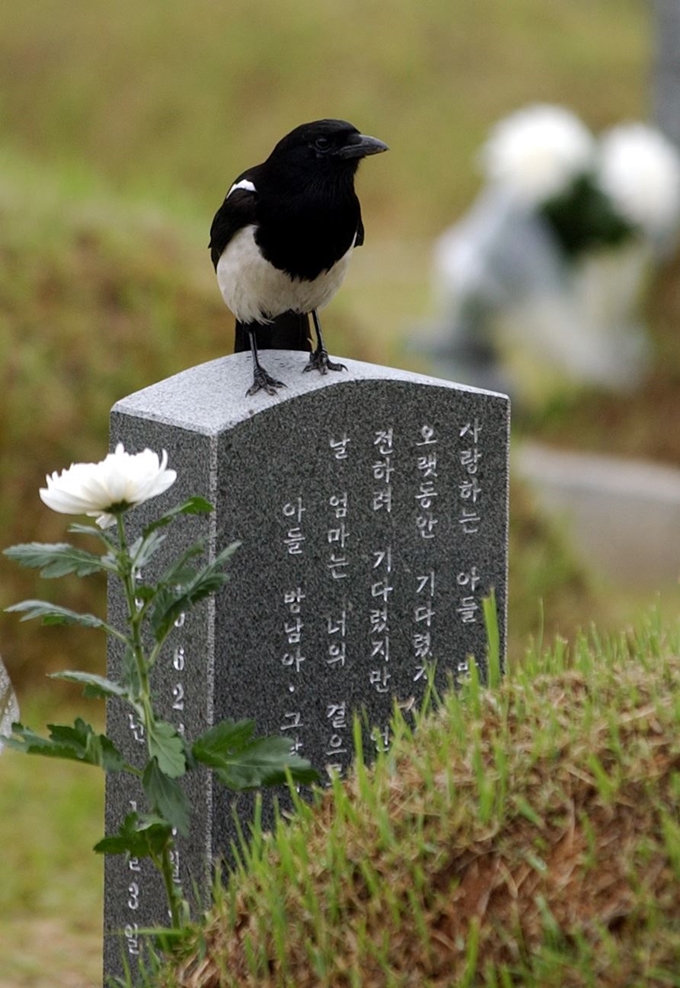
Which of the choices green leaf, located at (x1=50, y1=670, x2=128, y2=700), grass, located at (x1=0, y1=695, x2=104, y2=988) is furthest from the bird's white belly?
grass, located at (x1=0, y1=695, x2=104, y2=988)

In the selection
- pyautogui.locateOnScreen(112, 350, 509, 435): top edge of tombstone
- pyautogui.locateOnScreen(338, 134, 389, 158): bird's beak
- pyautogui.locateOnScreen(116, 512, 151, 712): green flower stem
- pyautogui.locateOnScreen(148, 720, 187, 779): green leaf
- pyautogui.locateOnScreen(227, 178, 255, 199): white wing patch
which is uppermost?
pyautogui.locateOnScreen(338, 134, 389, 158): bird's beak

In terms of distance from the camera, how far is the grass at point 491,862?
7.69 feet

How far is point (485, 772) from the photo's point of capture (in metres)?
2.65

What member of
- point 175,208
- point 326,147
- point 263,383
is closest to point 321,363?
point 263,383

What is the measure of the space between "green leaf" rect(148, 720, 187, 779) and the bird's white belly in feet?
3.94

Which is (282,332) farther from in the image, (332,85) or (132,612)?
(332,85)

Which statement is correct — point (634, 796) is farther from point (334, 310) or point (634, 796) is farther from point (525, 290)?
point (525, 290)

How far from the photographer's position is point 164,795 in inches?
112

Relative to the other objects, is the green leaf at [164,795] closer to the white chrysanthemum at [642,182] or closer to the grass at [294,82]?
the white chrysanthemum at [642,182]

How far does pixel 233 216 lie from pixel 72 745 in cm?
141

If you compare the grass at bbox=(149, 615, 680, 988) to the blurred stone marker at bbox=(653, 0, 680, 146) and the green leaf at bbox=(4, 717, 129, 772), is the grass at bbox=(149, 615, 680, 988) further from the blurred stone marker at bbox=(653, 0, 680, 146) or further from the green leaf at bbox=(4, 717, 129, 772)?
the blurred stone marker at bbox=(653, 0, 680, 146)

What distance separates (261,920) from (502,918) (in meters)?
0.49

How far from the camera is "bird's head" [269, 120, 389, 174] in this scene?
11.3 feet

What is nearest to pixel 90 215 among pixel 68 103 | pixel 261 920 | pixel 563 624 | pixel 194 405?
pixel 563 624
